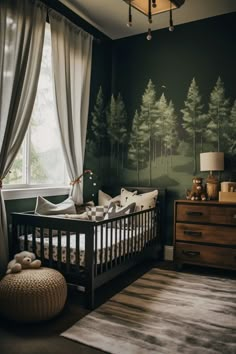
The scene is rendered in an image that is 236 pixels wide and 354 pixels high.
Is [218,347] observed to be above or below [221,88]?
below

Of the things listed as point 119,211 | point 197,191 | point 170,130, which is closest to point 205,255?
point 197,191

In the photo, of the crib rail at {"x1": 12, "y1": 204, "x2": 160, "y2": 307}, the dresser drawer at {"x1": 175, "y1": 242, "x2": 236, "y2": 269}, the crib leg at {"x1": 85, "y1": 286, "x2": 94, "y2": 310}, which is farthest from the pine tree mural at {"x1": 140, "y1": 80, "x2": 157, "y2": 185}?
the crib leg at {"x1": 85, "y1": 286, "x2": 94, "y2": 310}

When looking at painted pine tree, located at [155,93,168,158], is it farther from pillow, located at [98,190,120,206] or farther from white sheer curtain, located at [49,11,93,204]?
white sheer curtain, located at [49,11,93,204]

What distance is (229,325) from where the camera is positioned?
216 cm

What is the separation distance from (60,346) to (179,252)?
1796 millimetres

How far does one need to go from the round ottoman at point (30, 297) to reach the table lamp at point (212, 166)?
1.98 meters

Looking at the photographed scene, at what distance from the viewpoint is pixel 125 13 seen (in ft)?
11.5

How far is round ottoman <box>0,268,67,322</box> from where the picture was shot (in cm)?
209

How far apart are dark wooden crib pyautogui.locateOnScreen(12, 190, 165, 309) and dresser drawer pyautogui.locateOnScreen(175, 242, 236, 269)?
0.50m

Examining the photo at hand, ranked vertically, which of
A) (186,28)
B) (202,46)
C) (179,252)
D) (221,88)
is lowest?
(179,252)

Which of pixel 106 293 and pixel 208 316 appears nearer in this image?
pixel 208 316

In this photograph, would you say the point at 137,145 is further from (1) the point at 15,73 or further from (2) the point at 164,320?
(2) the point at 164,320

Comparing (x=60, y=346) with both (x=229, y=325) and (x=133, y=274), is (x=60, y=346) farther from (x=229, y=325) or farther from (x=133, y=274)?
(x=133, y=274)

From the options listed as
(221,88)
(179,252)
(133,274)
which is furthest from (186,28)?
(133,274)
